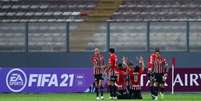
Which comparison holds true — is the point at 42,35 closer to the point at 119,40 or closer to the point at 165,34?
the point at 119,40

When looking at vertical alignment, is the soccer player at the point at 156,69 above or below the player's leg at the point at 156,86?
above

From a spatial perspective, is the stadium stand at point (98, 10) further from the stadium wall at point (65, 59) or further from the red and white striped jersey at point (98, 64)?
the red and white striped jersey at point (98, 64)

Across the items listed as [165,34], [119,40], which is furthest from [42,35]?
[165,34]

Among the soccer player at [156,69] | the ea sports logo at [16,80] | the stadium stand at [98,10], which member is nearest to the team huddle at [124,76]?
the soccer player at [156,69]

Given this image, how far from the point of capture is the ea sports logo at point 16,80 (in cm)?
2808

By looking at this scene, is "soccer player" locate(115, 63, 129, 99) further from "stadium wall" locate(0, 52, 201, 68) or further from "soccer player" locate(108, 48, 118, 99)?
"stadium wall" locate(0, 52, 201, 68)

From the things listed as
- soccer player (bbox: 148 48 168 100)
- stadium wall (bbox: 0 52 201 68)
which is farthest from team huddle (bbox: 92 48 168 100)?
stadium wall (bbox: 0 52 201 68)

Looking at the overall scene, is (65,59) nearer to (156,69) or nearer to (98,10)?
(98,10)

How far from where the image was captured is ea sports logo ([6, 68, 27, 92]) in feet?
92.1

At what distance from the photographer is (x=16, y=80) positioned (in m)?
28.2

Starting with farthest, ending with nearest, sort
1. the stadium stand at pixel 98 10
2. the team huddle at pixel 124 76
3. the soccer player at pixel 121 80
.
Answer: the stadium stand at pixel 98 10, the soccer player at pixel 121 80, the team huddle at pixel 124 76

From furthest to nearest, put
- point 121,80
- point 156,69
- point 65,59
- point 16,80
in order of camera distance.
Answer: point 65,59 < point 16,80 < point 156,69 < point 121,80

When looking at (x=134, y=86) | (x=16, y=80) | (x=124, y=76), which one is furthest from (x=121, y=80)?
(x=16, y=80)

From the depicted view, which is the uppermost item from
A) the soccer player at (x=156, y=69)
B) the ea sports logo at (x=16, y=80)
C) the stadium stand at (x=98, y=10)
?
the stadium stand at (x=98, y=10)
